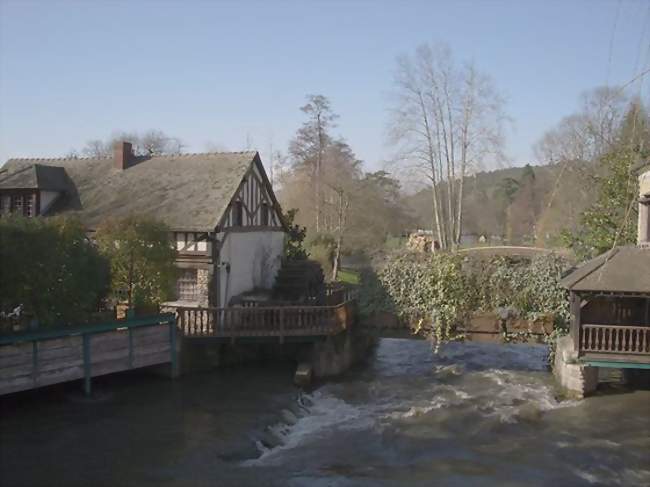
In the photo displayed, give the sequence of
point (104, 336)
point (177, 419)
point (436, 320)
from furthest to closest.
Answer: point (436, 320) < point (104, 336) < point (177, 419)

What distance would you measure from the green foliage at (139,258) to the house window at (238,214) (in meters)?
3.89

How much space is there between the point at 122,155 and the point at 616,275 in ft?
64.7

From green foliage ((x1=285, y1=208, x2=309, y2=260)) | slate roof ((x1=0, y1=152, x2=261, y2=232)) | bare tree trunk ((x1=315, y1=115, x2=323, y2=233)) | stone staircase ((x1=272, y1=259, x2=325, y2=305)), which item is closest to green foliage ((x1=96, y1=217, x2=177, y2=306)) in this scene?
slate roof ((x1=0, y1=152, x2=261, y2=232))

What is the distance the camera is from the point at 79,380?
17844 millimetres

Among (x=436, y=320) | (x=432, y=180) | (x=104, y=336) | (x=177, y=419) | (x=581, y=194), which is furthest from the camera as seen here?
(x=581, y=194)

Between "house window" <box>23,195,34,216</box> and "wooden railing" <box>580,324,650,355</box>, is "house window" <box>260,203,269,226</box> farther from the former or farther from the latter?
"wooden railing" <box>580,324,650,355</box>

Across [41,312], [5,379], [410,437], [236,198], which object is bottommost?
[410,437]

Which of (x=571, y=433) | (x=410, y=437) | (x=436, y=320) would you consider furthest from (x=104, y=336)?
(x=571, y=433)

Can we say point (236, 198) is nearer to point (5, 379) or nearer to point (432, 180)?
point (5, 379)

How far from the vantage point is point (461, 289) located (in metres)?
22.5

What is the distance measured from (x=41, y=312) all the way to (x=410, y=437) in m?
9.78

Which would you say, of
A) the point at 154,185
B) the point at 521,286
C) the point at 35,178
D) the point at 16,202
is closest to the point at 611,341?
the point at 521,286

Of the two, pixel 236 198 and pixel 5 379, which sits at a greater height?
pixel 236 198

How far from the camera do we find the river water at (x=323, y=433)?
12.8 m
